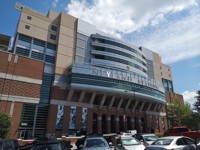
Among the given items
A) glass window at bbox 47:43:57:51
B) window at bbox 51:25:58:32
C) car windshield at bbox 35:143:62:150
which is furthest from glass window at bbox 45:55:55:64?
car windshield at bbox 35:143:62:150

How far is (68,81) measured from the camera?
4300 centimetres

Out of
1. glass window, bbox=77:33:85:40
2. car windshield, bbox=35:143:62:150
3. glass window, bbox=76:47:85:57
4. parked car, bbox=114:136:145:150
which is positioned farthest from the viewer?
glass window, bbox=77:33:85:40

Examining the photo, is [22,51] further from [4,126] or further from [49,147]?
[49,147]

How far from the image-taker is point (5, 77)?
112 feet

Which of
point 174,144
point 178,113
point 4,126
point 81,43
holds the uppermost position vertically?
point 81,43

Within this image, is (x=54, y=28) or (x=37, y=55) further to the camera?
(x=54, y=28)

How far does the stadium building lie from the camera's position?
3578 cm

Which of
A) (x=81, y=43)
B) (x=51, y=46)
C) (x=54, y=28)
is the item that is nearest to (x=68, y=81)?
(x=51, y=46)

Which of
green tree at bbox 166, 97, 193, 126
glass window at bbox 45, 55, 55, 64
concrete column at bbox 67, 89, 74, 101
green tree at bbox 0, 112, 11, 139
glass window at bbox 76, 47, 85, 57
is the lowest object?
green tree at bbox 0, 112, 11, 139

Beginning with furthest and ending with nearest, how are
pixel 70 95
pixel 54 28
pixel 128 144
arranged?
1. pixel 54 28
2. pixel 70 95
3. pixel 128 144

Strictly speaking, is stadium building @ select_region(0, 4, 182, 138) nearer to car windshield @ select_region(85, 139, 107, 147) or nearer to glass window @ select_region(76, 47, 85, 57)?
glass window @ select_region(76, 47, 85, 57)

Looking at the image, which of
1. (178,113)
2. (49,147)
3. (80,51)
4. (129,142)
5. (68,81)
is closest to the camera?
(49,147)

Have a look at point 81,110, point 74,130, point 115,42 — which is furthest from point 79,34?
point 74,130

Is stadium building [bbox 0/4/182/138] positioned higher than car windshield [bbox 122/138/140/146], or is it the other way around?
stadium building [bbox 0/4/182/138]
